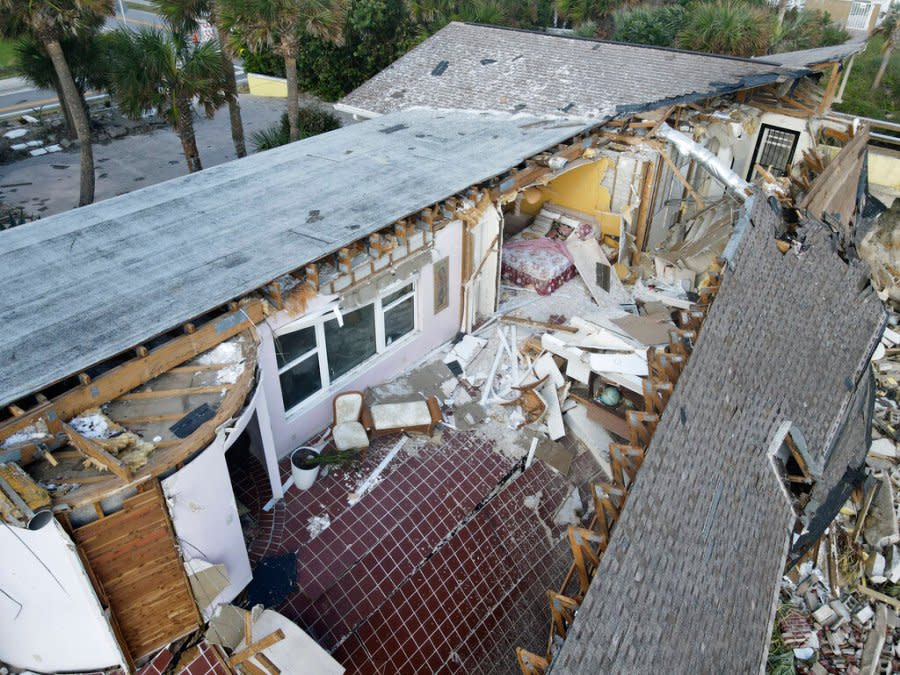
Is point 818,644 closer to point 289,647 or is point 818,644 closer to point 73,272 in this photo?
point 289,647

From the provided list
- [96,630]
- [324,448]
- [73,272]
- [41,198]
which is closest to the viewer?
[96,630]

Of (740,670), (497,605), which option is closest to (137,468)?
(497,605)

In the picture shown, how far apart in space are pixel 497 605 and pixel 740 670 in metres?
3.25

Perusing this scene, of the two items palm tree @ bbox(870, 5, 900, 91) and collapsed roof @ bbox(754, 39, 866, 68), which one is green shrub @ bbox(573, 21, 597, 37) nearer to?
collapsed roof @ bbox(754, 39, 866, 68)

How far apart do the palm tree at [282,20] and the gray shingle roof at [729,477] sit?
42.5 feet

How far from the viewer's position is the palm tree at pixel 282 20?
17.3m

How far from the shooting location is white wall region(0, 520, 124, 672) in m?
5.90

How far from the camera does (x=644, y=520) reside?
721 centimetres

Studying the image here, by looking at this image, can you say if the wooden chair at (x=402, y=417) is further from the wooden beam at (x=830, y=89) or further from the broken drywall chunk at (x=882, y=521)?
the wooden beam at (x=830, y=89)

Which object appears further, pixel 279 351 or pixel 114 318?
pixel 279 351

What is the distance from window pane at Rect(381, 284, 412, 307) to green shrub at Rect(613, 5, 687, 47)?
2214 centimetres

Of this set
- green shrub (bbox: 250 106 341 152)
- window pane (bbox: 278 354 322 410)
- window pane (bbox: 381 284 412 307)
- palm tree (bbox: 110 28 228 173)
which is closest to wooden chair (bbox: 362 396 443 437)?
window pane (bbox: 278 354 322 410)

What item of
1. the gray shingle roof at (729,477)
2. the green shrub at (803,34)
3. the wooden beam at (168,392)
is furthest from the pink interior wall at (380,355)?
the green shrub at (803,34)

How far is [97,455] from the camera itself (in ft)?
19.6
